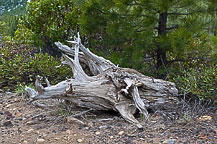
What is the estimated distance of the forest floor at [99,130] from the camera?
3051mm

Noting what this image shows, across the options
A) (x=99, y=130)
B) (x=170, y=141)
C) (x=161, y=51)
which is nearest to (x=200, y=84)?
(x=161, y=51)

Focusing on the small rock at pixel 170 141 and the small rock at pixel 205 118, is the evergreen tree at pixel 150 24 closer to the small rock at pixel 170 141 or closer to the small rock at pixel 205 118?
the small rock at pixel 205 118

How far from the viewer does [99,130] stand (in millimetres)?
3348

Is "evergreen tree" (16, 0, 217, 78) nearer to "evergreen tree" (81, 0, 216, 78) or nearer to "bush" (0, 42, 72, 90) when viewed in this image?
"evergreen tree" (81, 0, 216, 78)

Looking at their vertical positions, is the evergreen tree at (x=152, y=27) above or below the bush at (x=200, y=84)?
above

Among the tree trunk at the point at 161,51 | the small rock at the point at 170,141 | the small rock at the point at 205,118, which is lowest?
the small rock at the point at 170,141

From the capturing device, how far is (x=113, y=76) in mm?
3797

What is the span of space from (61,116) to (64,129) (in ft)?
1.03

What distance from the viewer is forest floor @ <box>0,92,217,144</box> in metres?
3.05

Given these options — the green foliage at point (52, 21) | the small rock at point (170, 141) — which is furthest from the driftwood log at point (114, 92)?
the green foliage at point (52, 21)

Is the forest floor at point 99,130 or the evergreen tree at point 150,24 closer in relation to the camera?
the forest floor at point 99,130

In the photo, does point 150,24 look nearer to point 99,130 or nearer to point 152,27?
point 152,27

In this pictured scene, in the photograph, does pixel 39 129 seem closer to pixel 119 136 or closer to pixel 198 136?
pixel 119 136

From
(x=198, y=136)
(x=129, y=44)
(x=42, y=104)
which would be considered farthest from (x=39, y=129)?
(x=129, y=44)
